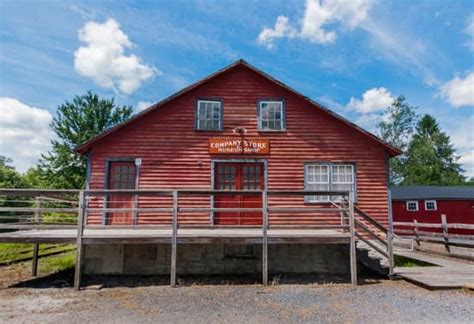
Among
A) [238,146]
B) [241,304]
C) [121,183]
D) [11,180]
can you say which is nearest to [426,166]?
[238,146]

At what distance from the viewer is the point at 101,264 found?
8.02 m

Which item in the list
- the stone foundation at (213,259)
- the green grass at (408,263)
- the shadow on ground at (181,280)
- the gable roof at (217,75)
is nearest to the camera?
the shadow on ground at (181,280)

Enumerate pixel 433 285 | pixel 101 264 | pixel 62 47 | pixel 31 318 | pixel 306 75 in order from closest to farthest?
pixel 31 318 < pixel 433 285 < pixel 101 264 < pixel 62 47 < pixel 306 75

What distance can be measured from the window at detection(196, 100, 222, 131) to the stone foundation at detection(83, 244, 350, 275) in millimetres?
3768

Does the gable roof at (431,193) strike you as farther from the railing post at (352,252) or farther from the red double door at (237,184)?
the railing post at (352,252)

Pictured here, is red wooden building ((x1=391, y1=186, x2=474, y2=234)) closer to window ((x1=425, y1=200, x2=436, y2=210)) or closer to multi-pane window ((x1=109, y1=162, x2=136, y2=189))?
window ((x1=425, y1=200, x2=436, y2=210))

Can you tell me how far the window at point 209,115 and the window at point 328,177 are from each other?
3.13m

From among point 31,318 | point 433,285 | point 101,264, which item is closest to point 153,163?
point 101,264

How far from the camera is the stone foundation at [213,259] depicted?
316 inches

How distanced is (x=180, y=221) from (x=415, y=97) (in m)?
37.4

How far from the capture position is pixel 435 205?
67.4ft

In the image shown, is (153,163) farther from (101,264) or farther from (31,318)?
(31,318)

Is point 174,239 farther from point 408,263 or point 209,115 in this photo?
point 408,263

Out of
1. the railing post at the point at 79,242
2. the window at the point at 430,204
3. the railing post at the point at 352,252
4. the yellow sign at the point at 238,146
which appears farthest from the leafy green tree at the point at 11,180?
the window at the point at 430,204
